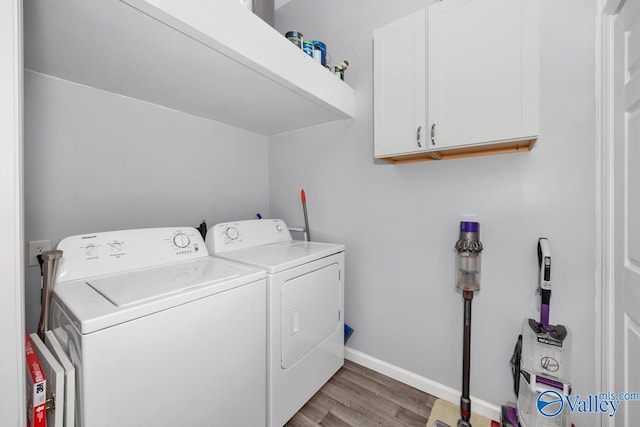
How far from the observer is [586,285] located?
121cm

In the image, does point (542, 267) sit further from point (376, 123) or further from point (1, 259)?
point (1, 259)

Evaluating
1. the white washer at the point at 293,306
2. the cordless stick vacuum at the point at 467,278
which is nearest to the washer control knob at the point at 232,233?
the white washer at the point at 293,306

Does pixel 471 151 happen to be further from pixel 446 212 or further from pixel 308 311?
pixel 308 311

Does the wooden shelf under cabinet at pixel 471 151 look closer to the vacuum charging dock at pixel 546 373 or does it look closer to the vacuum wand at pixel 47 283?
the vacuum charging dock at pixel 546 373

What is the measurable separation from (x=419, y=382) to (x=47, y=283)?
1992 millimetres

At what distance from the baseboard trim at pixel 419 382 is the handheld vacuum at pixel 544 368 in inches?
6.8

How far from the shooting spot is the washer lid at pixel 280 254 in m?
1.31

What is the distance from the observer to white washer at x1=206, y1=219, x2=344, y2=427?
1.27 metres

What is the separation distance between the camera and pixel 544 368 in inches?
46.6

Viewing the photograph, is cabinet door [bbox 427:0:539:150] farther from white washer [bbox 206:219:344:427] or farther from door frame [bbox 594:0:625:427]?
white washer [bbox 206:219:344:427]

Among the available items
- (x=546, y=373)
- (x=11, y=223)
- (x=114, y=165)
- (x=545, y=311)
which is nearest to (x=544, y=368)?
(x=546, y=373)

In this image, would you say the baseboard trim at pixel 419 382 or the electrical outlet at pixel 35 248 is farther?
the baseboard trim at pixel 419 382

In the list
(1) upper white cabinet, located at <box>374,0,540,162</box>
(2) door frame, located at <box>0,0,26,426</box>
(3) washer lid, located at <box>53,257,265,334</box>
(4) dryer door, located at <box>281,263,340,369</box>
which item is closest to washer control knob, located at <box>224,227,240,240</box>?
(3) washer lid, located at <box>53,257,265,334</box>

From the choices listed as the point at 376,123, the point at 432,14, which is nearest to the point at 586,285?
the point at 376,123
